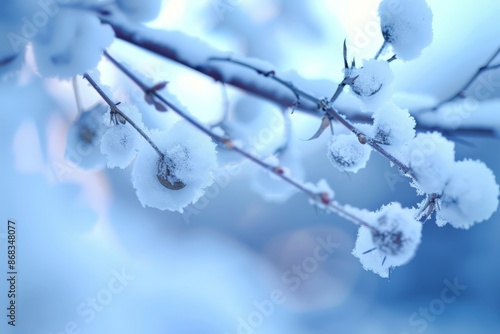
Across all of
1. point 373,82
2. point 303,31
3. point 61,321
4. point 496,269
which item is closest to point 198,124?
point 373,82

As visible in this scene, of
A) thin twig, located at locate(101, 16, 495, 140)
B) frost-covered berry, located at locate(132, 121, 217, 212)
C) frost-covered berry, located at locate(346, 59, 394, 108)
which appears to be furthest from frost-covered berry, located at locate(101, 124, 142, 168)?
frost-covered berry, located at locate(346, 59, 394, 108)

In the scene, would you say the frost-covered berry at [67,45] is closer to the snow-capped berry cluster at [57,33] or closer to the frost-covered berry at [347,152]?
the snow-capped berry cluster at [57,33]

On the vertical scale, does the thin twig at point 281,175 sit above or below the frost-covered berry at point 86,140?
below

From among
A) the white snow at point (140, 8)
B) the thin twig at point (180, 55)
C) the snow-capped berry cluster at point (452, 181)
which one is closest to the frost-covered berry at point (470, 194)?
the snow-capped berry cluster at point (452, 181)

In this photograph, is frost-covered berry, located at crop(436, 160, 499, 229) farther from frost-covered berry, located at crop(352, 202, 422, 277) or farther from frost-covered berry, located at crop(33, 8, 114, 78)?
frost-covered berry, located at crop(33, 8, 114, 78)

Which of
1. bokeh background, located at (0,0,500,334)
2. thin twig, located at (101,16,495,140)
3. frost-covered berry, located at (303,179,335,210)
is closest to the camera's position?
frost-covered berry, located at (303,179,335,210)

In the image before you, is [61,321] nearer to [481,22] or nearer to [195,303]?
[195,303]

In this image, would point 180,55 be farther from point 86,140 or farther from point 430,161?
point 430,161

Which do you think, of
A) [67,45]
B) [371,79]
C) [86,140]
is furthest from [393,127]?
[86,140]
